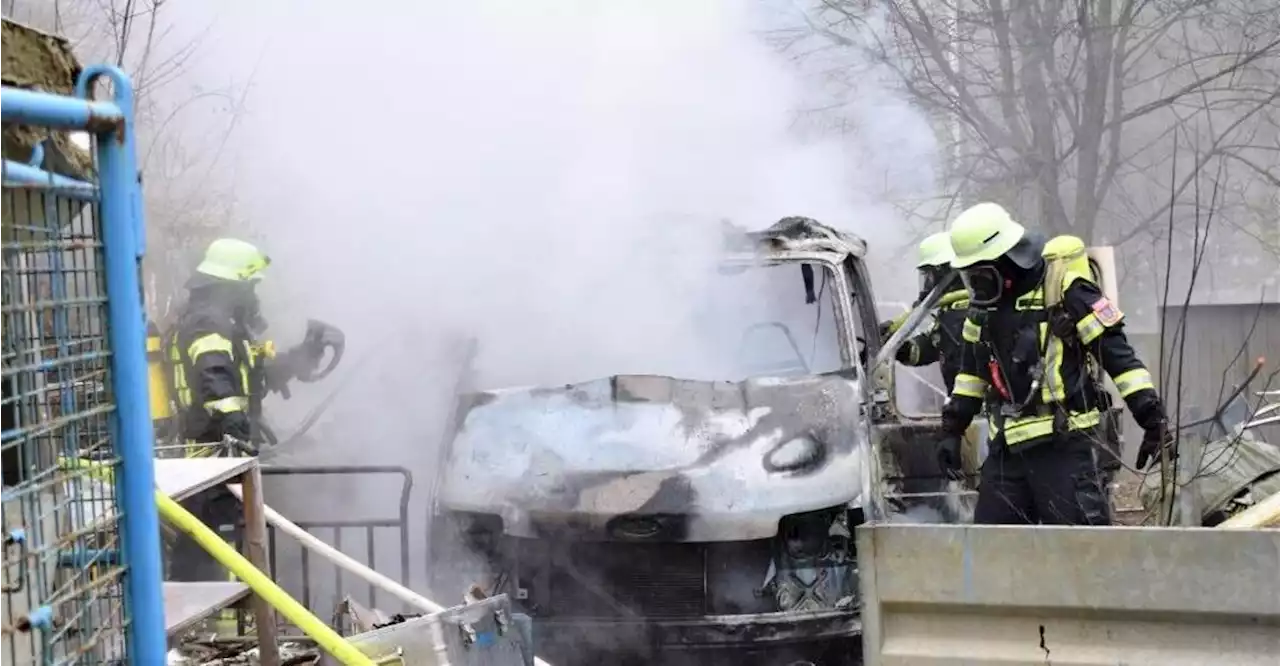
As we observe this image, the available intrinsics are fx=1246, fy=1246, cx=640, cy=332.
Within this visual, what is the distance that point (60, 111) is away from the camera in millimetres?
1634

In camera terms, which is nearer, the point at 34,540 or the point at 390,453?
the point at 34,540

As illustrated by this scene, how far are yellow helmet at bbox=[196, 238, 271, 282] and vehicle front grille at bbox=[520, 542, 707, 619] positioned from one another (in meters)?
2.43

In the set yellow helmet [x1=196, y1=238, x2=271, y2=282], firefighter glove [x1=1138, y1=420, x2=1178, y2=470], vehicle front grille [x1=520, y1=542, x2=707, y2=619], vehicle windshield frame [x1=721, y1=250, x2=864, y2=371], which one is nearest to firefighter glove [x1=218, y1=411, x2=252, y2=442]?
yellow helmet [x1=196, y1=238, x2=271, y2=282]

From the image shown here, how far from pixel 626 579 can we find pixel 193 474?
2.25m

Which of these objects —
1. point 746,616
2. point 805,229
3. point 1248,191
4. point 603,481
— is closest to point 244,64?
point 805,229

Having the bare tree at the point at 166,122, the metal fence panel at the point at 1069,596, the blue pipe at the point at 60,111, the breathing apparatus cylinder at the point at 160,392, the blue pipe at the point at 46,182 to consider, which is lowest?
the metal fence panel at the point at 1069,596

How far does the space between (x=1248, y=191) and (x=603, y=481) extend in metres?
15.0

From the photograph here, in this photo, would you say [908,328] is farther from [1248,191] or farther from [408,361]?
[1248,191]

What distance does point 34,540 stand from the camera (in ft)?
5.62

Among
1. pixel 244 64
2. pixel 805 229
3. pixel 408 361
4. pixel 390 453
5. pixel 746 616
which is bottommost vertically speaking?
pixel 746 616

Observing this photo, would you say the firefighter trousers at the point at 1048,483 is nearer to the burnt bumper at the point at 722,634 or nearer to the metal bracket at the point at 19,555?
the burnt bumper at the point at 722,634

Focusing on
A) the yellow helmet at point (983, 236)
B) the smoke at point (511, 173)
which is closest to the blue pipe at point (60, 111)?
the yellow helmet at point (983, 236)

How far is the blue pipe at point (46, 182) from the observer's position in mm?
1730

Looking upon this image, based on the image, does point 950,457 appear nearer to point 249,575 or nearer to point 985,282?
point 985,282
